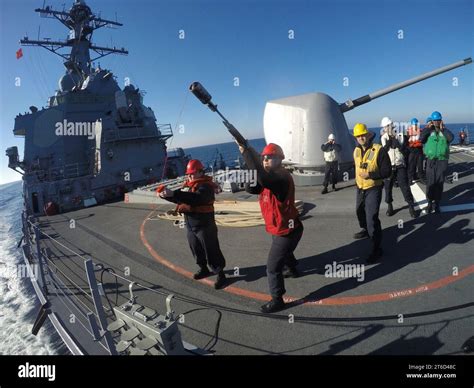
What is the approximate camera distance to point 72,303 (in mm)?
3713

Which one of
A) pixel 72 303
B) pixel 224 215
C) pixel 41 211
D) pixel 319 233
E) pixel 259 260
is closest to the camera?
pixel 72 303

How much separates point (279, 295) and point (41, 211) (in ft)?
45.4

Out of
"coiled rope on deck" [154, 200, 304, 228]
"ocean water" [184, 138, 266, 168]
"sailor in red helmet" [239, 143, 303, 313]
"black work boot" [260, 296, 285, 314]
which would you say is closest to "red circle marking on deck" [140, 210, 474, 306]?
"black work boot" [260, 296, 285, 314]

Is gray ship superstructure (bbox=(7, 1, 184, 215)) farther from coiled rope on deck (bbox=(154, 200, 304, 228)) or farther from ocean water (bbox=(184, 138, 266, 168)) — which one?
coiled rope on deck (bbox=(154, 200, 304, 228))

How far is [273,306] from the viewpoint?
3.05 metres

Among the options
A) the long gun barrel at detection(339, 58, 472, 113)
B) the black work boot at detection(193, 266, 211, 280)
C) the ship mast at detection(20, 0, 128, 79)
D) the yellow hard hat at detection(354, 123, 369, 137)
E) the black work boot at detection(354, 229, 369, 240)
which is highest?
the ship mast at detection(20, 0, 128, 79)

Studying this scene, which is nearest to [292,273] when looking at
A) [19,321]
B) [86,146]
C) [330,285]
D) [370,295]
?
[330,285]

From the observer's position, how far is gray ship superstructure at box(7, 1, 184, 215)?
13.6 m

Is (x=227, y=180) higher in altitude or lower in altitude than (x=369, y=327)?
higher

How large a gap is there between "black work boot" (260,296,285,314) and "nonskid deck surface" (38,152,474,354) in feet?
0.25

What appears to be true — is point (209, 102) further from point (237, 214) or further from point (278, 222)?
point (237, 214)

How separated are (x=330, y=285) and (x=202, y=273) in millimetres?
1876
